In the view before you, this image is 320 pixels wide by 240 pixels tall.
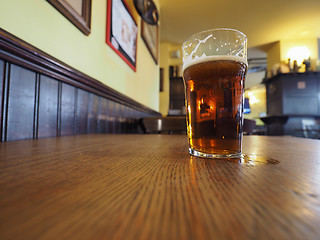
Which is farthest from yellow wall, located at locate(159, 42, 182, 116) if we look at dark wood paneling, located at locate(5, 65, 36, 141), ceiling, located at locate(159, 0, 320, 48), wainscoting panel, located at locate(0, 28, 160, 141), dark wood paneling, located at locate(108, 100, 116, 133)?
dark wood paneling, located at locate(5, 65, 36, 141)

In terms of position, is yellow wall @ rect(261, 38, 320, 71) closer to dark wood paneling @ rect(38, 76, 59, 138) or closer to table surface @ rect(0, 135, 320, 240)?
dark wood paneling @ rect(38, 76, 59, 138)

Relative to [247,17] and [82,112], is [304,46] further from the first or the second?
[82,112]

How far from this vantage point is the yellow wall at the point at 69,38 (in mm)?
730

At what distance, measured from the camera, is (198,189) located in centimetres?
14

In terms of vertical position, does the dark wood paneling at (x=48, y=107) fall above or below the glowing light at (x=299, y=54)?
below

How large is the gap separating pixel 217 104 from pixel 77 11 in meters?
1.07

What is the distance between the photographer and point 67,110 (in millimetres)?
975

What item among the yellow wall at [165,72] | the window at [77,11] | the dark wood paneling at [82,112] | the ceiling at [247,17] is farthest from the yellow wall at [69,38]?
the yellow wall at [165,72]

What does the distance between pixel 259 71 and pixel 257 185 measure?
8596 mm

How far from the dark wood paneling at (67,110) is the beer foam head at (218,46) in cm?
79

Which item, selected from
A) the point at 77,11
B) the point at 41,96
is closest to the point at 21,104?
the point at 41,96

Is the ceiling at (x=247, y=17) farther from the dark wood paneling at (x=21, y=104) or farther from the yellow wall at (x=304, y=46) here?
the dark wood paneling at (x=21, y=104)

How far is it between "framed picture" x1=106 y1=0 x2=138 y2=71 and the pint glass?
125 centimetres

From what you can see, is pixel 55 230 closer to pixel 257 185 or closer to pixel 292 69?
pixel 257 185
